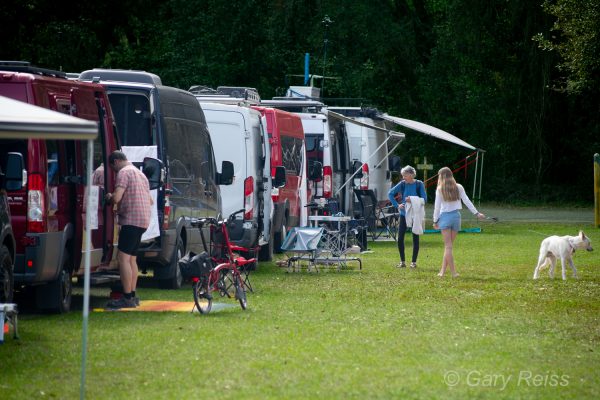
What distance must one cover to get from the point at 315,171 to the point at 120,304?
41.5 ft

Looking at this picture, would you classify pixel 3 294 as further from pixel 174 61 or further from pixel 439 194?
pixel 174 61

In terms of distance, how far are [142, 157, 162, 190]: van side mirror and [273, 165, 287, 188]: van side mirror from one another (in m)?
6.33

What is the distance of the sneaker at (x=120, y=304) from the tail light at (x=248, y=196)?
5778mm

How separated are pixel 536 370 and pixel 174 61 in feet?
120

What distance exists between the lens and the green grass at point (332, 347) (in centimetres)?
940

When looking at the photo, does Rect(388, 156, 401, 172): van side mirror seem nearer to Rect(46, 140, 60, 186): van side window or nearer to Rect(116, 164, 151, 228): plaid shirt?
Rect(116, 164, 151, 228): plaid shirt

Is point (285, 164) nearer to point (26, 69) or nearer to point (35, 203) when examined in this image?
point (26, 69)

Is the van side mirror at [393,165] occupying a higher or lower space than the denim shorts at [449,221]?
higher

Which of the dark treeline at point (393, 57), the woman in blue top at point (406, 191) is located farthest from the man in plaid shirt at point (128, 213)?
the dark treeline at point (393, 57)

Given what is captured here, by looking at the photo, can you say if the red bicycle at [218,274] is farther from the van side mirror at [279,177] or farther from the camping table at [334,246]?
the van side mirror at [279,177]

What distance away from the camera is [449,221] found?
67.1 ft

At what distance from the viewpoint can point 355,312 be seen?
14.3 meters

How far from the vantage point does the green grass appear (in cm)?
940

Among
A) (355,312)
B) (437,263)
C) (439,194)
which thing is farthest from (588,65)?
(355,312)
